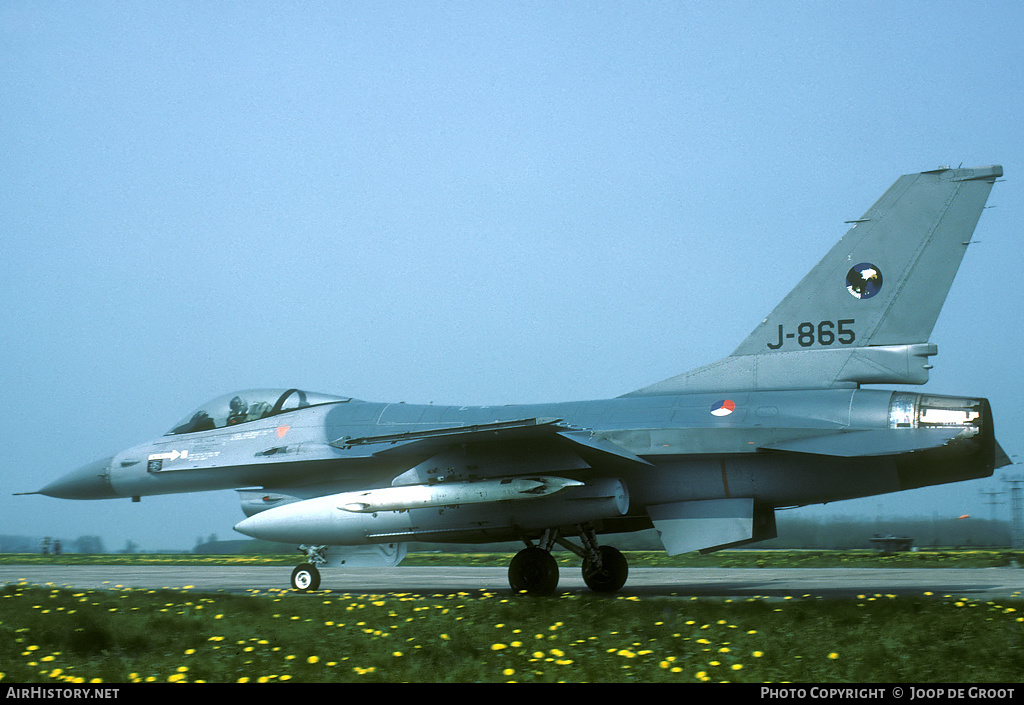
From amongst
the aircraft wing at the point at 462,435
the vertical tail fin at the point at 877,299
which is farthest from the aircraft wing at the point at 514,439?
the vertical tail fin at the point at 877,299

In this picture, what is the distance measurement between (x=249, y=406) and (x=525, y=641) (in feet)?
28.1

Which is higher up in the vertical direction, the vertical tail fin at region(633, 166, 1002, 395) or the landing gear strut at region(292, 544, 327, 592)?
the vertical tail fin at region(633, 166, 1002, 395)

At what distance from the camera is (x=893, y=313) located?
1175cm

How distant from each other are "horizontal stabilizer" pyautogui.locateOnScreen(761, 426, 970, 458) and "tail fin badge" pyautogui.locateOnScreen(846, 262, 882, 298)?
212 cm

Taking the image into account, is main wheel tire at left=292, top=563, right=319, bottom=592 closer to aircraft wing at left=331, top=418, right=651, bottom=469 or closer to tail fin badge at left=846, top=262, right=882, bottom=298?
aircraft wing at left=331, top=418, right=651, bottom=469

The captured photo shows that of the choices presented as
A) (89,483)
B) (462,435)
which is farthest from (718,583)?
(89,483)

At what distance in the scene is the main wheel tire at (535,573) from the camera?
12055 mm

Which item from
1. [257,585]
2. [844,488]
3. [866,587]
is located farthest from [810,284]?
[257,585]

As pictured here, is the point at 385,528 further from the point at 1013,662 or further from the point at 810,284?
the point at 1013,662

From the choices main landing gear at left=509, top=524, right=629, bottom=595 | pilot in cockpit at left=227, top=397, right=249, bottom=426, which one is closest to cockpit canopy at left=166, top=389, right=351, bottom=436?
pilot in cockpit at left=227, top=397, right=249, bottom=426

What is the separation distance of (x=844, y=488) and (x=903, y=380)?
157cm

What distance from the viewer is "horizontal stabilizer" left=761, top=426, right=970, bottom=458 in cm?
1044

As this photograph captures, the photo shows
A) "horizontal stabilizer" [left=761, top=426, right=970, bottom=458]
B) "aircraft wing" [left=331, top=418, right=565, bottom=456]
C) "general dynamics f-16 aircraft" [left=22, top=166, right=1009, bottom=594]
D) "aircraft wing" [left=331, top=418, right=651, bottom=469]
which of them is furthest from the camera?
"general dynamics f-16 aircraft" [left=22, top=166, right=1009, bottom=594]

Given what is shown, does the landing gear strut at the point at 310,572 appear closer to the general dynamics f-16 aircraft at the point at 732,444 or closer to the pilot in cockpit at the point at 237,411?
the general dynamics f-16 aircraft at the point at 732,444
